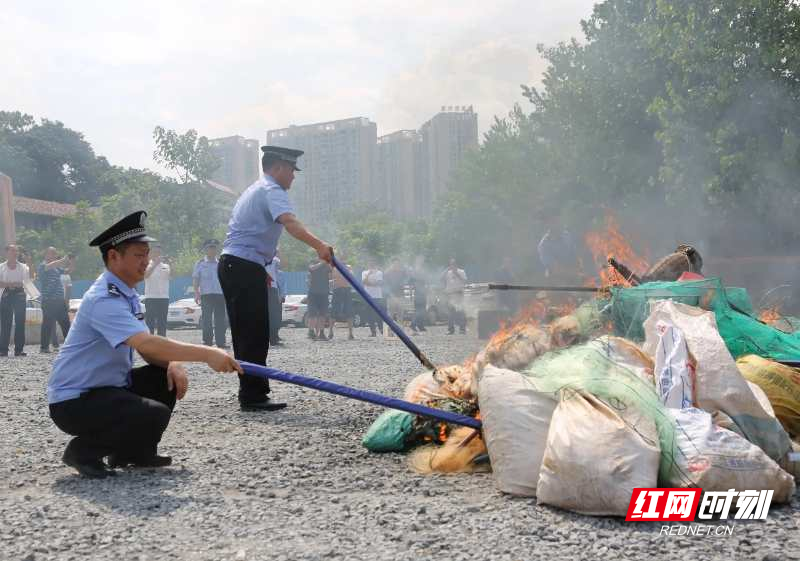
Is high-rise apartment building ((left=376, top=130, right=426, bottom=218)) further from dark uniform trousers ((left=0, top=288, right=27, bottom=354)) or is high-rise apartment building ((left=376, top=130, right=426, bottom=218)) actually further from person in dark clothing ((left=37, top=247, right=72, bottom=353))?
dark uniform trousers ((left=0, top=288, right=27, bottom=354))

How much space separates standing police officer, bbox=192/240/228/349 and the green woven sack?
8.62 m

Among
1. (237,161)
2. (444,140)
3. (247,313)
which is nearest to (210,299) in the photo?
(247,313)

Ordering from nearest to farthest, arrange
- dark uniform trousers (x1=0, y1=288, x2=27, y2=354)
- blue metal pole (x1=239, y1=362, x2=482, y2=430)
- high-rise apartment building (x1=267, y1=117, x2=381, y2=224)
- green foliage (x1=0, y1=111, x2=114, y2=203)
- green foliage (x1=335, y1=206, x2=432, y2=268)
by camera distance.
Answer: blue metal pole (x1=239, y1=362, x2=482, y2=430), dark uniform trousers (x1=0, y1=288, x2=27, y2=354), green foliage (x1=335, y1=206, x2=432, y2=268), green foliage (x1=0, y1=111, x2=114, y2=203), high-rise apartment building (x1=267, y1=117, x2=381, y2=224)

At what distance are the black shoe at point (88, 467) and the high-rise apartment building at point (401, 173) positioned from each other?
72653mm

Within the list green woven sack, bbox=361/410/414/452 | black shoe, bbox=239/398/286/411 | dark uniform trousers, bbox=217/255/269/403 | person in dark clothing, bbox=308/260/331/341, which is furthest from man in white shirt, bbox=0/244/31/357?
green woven sack, bbox=361/410/414/452

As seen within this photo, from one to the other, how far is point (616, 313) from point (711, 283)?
0.62m

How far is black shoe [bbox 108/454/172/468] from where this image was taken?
169 inches

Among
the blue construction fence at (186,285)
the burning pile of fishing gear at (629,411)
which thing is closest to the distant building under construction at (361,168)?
the blue construction fence at (186,285)

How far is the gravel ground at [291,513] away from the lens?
288 centimetres

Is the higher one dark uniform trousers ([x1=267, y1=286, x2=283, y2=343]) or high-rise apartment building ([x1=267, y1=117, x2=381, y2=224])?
high-rise apartment building ([x1=267, y1=117, x2=381, y2=224])

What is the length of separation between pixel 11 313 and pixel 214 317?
125 inches

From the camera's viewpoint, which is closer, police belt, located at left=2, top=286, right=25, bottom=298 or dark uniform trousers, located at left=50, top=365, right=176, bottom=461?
dark uniform trousers, located at left=50, top=365, right=176, bottom=461

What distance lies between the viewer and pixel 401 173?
260 ft

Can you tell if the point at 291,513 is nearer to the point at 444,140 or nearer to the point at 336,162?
the point at 444,140
